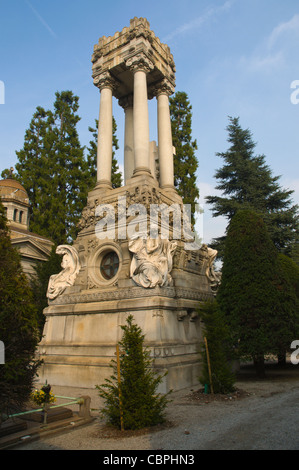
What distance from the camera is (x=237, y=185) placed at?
27.9 metres

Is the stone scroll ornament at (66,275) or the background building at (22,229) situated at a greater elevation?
the background building at (22,229)

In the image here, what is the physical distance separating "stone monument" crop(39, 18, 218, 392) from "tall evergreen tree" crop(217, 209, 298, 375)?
54.4 inches

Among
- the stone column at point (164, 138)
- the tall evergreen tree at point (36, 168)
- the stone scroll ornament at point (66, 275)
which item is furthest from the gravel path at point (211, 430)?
the tall evergreen tree at point (36, 168)

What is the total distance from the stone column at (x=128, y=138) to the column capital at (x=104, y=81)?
4.99 ft

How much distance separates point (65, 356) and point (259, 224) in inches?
346

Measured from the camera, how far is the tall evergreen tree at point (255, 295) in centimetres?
1139

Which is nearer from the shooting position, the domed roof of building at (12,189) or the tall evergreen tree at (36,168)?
Result: the tall evergreen tree at (36,168)

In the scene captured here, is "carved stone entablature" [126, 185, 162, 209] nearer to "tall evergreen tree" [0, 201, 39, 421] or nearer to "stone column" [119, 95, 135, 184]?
"stone column" [119, 95, 135, 184]

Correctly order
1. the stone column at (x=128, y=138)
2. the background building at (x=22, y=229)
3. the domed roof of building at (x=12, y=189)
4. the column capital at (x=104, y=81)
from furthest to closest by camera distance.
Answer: the domed roof of building at (x=12, y=189), the background building at (x=22, y=229), the stone column at (x=128, y=138), the column capital at (x=104, y=81)

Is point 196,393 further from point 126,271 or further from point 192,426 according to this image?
point 126,271

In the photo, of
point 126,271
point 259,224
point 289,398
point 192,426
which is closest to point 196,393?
point 289,398

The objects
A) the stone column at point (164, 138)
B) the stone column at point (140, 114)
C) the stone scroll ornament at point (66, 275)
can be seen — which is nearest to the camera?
the stone scroll ornament at point (66, 275)

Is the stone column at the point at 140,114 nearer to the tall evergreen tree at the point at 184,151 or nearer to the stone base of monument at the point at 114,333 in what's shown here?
the stone base of monument at the point at 114,333

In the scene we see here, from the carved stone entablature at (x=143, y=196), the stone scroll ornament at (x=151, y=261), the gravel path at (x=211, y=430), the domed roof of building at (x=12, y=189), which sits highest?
the domed roof of building at (x=12, y=189)
